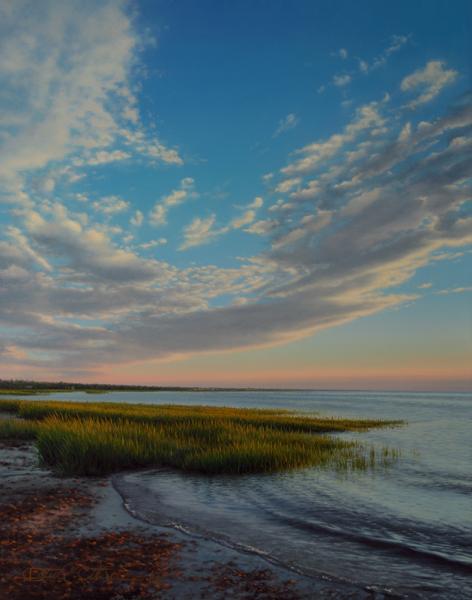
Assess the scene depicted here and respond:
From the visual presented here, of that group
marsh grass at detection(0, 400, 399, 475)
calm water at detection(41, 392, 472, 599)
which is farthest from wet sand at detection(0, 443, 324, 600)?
marsh grass at detection(0, 400, 399, 475)

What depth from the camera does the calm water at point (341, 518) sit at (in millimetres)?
8740

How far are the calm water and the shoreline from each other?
58 centimetres

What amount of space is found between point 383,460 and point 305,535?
13566mm

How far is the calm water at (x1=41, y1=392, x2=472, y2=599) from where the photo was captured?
8740 mm

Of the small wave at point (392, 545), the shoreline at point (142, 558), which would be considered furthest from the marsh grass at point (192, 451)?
the small wave at point (392, 545)

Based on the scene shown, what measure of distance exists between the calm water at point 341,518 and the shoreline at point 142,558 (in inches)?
23.0

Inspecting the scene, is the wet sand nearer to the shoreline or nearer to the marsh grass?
the shoreline

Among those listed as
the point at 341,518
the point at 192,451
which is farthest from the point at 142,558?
the point at 192,451

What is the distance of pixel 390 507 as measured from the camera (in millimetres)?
14188

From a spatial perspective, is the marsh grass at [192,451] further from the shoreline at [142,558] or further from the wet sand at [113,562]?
the wet sand at [113,562]

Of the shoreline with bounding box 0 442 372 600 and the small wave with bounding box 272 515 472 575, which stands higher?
the shoreline with bounding box 0 442 372 600

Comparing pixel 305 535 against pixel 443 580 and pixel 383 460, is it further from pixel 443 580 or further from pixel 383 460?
pixel 383 460

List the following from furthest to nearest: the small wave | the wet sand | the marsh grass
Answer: the marsh grass < the small wave < the wet sand

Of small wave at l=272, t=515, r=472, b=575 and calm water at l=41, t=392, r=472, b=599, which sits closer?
calm water at l=41, t=392, r=472, b=599
